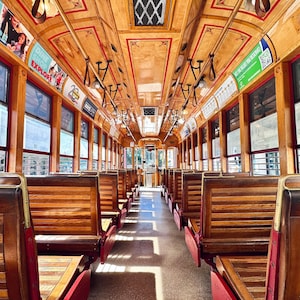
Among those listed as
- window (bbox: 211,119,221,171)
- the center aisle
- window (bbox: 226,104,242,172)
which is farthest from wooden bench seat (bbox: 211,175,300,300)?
window (bbox: 211,119,221,171)

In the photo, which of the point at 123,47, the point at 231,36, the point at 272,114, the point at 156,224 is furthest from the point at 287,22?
the point at 156,224

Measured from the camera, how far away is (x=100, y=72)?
4715 millimetres

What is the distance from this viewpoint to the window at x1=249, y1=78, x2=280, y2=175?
362 centimetres

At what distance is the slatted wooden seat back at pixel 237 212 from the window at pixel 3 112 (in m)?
2.89

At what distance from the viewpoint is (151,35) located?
3199 millimetres

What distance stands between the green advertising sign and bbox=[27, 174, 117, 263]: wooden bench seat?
324 centimetres

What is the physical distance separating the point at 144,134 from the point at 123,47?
9.78m

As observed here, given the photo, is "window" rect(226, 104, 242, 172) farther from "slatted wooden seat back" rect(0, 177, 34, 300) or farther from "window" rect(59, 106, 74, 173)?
"slatted wooden seat back" rect(0, 177, 34, 300)

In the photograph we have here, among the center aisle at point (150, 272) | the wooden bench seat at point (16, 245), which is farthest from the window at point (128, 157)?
the wooden bench seat at point (16, 245)

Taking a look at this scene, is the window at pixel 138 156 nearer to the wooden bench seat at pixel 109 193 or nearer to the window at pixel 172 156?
the window at pixel 172 156

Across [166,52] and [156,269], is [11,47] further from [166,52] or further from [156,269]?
[156,269]

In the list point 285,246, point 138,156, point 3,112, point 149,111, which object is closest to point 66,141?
point 3,112

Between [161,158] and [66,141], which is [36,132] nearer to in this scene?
[66,141]

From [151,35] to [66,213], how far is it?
2796 mm
